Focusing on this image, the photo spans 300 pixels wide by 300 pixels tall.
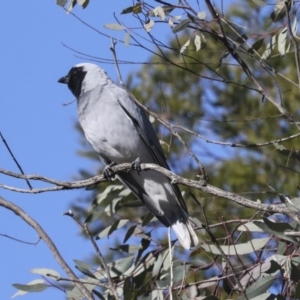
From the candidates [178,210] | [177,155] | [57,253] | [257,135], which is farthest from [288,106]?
[57,253]

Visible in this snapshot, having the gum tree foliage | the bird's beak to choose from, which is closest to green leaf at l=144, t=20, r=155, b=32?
the gum tree foliage

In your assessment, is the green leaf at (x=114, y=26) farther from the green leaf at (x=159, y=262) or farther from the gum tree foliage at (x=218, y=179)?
the green leaf at (x=159, y=262)

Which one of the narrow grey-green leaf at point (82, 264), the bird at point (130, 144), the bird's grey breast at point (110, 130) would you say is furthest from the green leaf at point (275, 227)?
the bird's grey breast at point (110, 130)

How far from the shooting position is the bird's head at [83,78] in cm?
441

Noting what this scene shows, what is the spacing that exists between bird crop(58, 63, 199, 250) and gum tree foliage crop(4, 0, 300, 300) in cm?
9

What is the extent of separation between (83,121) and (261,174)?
287 cm

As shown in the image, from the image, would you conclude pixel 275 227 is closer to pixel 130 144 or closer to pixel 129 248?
pixel 129 248

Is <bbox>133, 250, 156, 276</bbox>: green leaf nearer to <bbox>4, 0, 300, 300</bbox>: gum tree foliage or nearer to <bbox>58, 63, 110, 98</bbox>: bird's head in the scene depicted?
<bbox>4, 0, 300, 300</bbox>: gum tree foliage

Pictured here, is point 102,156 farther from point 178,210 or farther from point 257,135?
point 257,135

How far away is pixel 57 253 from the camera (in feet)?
8.14

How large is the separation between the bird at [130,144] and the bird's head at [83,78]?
0.13 m

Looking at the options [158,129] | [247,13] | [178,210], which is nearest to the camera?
[178,210]

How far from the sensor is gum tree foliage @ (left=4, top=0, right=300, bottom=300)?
273 cm

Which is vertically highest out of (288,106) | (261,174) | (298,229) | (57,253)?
(57,253)
